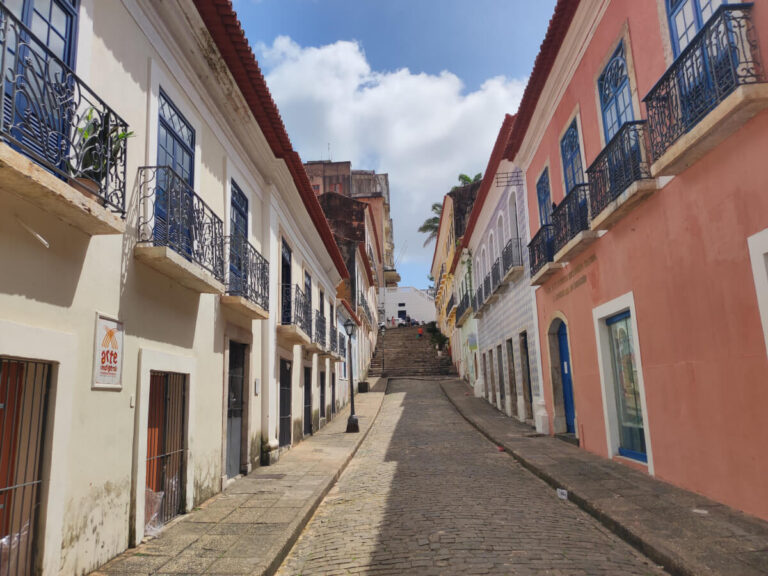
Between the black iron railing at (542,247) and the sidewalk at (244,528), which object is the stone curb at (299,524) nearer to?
the sidewalk at (244,528)

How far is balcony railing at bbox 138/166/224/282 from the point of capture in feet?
17.4

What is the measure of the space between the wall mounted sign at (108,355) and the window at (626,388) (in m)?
6.50

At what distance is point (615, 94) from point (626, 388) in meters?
4.22

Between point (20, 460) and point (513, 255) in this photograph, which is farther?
point (513, 255)

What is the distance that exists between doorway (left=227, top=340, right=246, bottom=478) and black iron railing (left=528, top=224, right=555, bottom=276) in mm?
6078

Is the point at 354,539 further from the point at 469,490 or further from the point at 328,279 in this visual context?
A: the point at 328,279

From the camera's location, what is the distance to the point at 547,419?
1220 cm

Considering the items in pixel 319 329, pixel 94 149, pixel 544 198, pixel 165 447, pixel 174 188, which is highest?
pixel 544 198

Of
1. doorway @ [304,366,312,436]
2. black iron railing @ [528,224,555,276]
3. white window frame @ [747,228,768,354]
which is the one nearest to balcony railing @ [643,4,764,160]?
white window frame @ [747,228,768,354]

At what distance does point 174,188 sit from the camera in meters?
5.69

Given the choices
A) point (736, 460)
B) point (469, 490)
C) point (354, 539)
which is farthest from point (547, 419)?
point (354, 539)

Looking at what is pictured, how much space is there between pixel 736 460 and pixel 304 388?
32.4 ft

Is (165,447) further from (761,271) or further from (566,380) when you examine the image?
(566,380)

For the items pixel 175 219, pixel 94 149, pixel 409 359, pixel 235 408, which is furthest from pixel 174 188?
pixel 409 359
